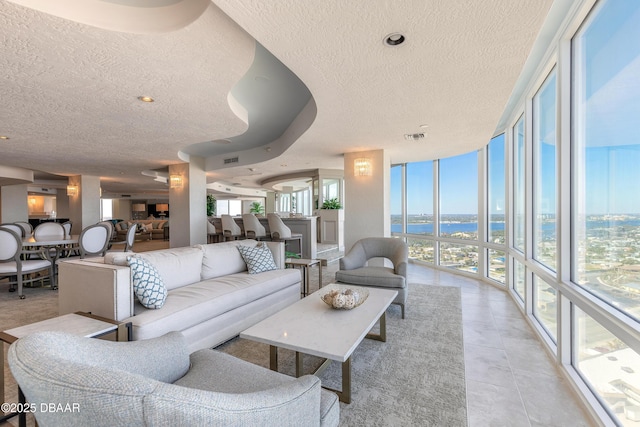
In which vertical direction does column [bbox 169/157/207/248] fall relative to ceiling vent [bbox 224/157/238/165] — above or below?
below

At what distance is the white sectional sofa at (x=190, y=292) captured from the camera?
6.93 feet

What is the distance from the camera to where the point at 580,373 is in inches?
A: 84.0

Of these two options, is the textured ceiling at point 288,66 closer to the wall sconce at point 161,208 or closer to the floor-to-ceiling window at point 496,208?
the floor-to-ceiling window at point 496,208

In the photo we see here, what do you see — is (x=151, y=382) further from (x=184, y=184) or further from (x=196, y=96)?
(x=184, y=184)

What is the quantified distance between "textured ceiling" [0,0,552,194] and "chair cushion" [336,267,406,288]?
1.87 m

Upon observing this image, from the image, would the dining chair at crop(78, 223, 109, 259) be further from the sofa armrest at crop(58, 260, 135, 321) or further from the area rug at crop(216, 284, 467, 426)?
the area rug at crop(216, 284, 467, 426)

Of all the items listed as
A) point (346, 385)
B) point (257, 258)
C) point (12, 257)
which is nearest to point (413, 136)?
point (257, 258)

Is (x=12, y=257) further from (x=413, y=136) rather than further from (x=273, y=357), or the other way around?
(x=413, y=136)

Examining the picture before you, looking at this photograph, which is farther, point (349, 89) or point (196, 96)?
point (196, 96)

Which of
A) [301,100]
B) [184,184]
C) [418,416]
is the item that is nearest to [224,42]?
[301,100]

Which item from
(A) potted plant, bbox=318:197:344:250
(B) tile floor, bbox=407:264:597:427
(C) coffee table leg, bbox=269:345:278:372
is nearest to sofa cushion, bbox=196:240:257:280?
(C) coffee table leg, bbox=269:345:278:372

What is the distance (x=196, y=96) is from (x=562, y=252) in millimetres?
3662

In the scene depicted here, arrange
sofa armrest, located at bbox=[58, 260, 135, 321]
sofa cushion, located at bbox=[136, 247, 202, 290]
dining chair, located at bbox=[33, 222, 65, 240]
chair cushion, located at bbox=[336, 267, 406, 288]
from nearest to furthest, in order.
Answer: sofa armrest, located at bbox=[58, 260, 135, 321] → sofa cushion, located at bbox=[136, 247, 202, 290] → chair cushion, located at bbox=[336, 267, 406, 288] → dining chair, located at bbox=[33, 222, 65, 240]

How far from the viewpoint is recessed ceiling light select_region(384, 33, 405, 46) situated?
5.74 feet
